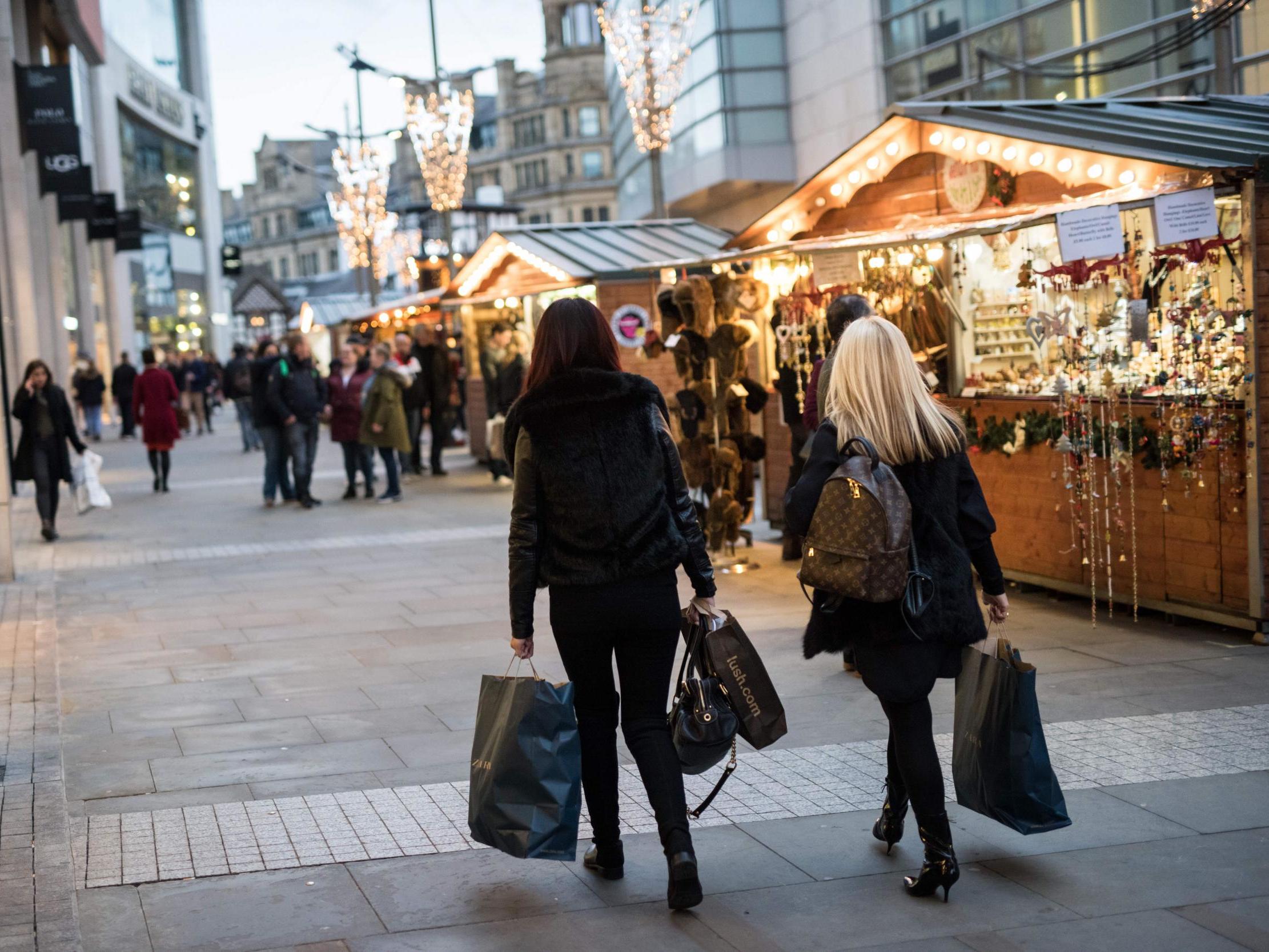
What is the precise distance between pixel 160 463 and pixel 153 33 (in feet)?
126

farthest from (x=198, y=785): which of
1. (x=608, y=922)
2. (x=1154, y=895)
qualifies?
(x=1154, y=895)

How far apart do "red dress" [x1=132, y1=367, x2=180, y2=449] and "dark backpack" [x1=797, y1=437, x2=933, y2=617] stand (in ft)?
50.2

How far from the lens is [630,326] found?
15.9m

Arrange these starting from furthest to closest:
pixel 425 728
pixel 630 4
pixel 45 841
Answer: pixel 630 4 < pixel 425 728 < pixel 45 841

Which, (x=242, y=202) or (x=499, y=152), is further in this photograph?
(x=242, y=202)

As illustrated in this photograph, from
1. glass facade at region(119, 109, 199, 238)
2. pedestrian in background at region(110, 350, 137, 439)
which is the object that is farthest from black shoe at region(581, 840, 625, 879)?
glass facade at region(119, 109, 199, 238)

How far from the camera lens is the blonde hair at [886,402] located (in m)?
4.44

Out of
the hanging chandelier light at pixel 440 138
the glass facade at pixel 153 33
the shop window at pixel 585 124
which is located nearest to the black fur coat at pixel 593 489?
the hanging chandelier light at pixel 440 138

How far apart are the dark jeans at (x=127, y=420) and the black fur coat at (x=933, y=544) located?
30.4m

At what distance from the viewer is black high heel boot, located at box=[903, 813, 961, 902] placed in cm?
436

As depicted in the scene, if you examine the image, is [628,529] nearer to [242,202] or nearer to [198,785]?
[198,785]

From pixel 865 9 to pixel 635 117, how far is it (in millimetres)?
10514

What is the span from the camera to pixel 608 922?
433cm

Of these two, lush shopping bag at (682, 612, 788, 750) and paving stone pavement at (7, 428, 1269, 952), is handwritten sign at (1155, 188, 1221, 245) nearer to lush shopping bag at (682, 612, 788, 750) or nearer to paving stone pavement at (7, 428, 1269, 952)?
paving stone pavement at (7, 428, 1269, 952)
